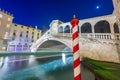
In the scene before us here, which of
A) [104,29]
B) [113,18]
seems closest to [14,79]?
[113,18]

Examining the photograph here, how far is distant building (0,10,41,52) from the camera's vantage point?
75.7 ft

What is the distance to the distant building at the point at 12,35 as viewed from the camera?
23.1 metres

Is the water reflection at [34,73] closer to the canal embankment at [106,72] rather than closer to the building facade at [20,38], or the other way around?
the canal embankment at [106,72]

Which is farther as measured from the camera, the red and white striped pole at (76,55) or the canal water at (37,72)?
the canal water at (37,72)

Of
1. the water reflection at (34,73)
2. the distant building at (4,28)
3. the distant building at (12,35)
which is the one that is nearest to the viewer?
the water reflection at (34,73)

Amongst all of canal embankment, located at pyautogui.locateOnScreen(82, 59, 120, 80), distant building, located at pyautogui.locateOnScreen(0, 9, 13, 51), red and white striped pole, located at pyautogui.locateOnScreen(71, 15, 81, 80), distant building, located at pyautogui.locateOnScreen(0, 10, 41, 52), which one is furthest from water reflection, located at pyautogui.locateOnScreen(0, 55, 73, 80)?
distant building, located at pyautogui.locateOnScreen(0, 9, 13, 51)

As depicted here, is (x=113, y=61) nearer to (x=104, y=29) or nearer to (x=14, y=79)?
(x=14, y=79)

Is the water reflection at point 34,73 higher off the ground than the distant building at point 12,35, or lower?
lower

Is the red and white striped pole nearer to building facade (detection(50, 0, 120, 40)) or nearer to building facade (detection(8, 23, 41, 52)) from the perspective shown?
building facade (detection(50, 0, 120, 40))

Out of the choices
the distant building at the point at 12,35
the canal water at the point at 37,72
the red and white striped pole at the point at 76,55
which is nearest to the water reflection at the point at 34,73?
the canal water at the point at 37,72

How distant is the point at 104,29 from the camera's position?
1452 cm

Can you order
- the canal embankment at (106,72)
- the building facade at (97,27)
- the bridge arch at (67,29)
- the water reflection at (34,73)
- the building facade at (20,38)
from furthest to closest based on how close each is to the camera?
the building facade at (20,38)
the bridge arch at (67,29)
the building facade at (97,27)
the water reflection at (34,73)
the canal embankment at (106,72)

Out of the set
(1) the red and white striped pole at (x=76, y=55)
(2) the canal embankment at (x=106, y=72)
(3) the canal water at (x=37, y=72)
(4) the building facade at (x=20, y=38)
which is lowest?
(3) the canal water at (x=37, y=72)

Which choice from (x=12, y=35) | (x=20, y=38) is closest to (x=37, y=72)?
(x=12, y=35)
